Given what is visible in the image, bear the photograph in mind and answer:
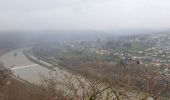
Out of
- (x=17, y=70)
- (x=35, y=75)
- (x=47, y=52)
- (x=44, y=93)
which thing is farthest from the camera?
(x=47, y=52)

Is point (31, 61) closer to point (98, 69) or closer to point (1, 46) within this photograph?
point (1, 46)

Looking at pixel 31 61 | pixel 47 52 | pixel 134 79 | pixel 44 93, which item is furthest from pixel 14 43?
pixel 134 79

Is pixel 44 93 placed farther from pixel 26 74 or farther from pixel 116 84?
pixel 26 74

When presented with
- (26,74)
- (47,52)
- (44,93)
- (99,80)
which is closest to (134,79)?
(99,80)

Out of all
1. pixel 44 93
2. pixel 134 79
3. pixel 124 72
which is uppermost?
pixel 124 72

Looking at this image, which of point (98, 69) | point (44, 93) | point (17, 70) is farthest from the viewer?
point (17, 70)

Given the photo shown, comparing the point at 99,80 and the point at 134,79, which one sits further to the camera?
the point at 134,79

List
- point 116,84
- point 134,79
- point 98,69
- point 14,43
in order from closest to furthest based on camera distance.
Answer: point 116,84 → point 98,69 → point 134,79 → point 14,43

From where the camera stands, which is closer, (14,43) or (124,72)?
(124,72)

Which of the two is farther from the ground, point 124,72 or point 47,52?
point 124,72
